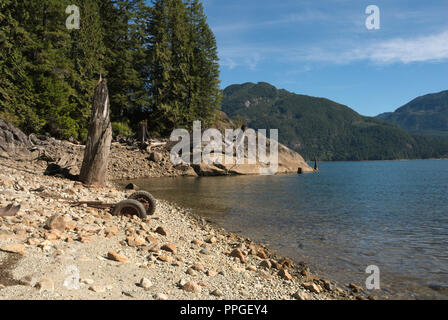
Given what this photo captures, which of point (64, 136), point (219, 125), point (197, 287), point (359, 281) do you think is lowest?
point (359, 281)

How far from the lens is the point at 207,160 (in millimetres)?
37438

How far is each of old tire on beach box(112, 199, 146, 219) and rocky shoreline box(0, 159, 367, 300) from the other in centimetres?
43

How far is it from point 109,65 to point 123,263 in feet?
127

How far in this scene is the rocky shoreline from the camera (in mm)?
4035

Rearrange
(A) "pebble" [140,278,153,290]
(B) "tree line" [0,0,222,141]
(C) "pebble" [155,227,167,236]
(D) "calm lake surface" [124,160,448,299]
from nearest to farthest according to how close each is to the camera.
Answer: (A) "pebble" [140,278,153,290] < (D) "calm lake surface" [124,160,448,299] < (C) "pebble" [155,227,167,236] < (B) "tree line" [0,0,222,141]

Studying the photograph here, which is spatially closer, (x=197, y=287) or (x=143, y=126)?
(x=197, y=287)

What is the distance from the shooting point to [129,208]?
8859 millimetres

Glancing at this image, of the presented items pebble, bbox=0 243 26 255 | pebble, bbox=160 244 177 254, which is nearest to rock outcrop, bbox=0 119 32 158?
pebble, bbox=0 243 26 255

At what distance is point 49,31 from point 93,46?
5.30 meters

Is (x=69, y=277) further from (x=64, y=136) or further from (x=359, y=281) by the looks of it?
(x=64, y=136)

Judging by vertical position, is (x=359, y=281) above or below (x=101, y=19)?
below

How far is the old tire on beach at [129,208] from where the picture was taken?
862 centimetres

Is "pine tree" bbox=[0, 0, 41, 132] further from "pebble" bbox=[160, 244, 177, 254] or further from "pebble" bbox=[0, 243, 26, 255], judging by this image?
"pebble" bbox=[160, 244, 177, 254]
